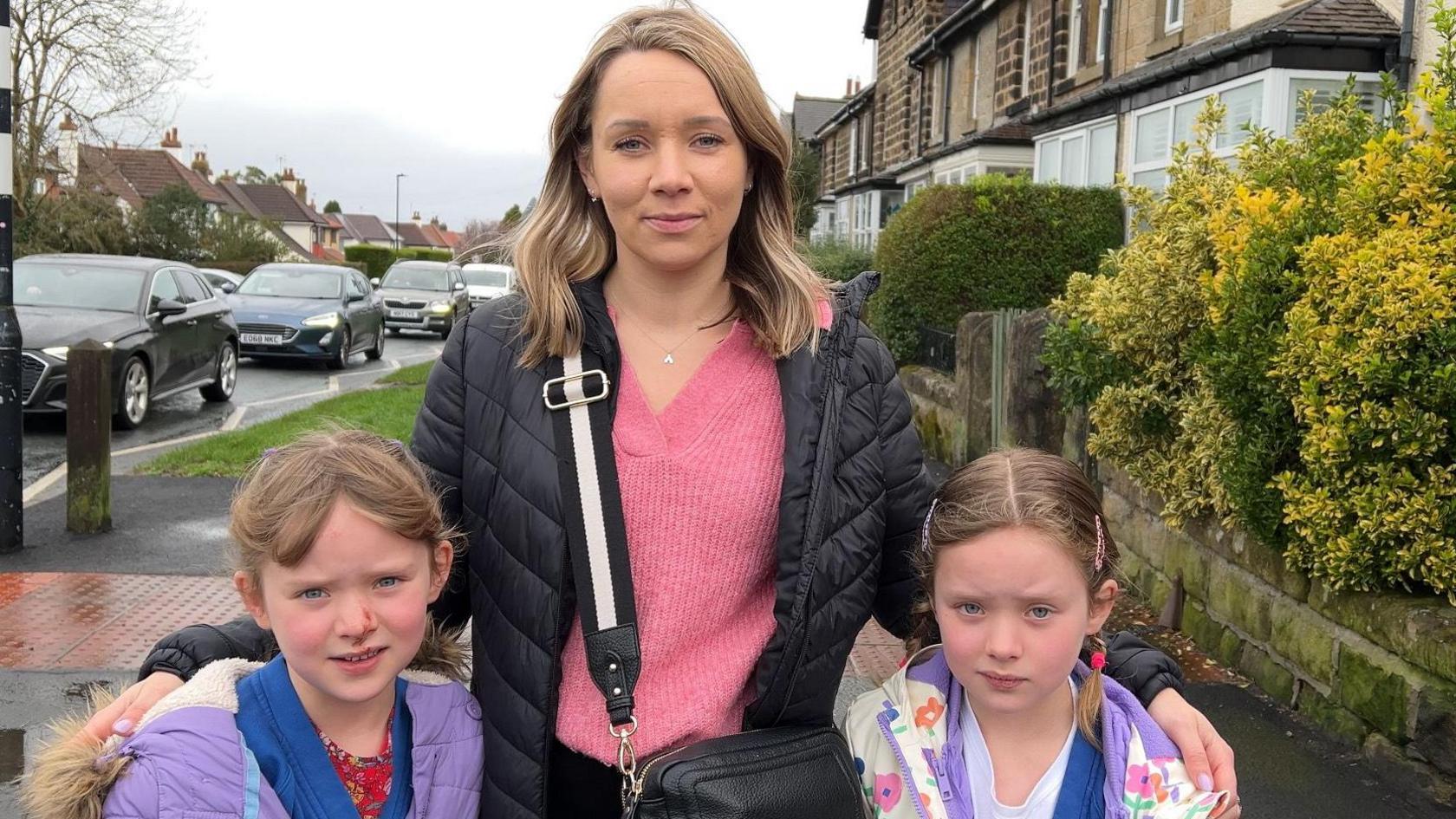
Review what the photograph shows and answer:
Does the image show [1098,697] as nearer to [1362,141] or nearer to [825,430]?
[825,430]

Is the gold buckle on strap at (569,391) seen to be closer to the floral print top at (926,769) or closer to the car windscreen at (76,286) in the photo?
the floral print top at (926,769)

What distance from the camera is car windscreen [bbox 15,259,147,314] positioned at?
436 inches

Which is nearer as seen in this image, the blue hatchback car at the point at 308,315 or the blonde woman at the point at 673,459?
the blonde woman at the point at 673,459

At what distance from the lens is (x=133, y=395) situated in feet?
36.2

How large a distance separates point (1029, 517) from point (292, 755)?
4.19 feet

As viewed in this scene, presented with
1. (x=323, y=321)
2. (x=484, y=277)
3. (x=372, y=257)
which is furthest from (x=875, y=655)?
(x=372, y=257)

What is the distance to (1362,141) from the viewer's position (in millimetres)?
4898

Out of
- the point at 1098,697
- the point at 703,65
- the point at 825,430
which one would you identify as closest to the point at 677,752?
the point at 825,430

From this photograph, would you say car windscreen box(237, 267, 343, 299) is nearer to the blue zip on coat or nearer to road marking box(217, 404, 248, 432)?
road marking box(217, 404, 248, 432)

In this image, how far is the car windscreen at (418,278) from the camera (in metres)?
25.0

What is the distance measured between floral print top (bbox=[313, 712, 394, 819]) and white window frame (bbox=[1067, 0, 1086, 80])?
18.2 metres

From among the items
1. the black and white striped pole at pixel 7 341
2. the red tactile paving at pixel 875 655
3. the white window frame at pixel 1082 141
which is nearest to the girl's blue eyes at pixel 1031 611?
the red tactile paving at pixel 875 655

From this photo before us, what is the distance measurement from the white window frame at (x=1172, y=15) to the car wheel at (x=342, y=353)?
1188 cm

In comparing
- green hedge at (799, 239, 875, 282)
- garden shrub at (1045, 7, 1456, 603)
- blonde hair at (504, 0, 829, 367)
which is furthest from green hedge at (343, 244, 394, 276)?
blonde hair at (504, 0, 829, 367)
